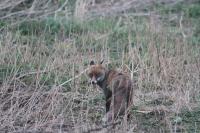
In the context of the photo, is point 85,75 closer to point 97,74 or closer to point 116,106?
point 97,74

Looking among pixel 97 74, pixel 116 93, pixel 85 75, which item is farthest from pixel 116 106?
pixel 85 75

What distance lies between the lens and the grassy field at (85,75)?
720 centimetres

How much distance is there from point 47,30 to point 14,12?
1.55 meters

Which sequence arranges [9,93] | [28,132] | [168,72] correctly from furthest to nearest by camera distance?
[168,72] → [9,93] → [28,132]

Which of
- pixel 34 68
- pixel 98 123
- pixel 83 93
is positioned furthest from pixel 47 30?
pixel 98 123

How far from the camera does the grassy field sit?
7199mm

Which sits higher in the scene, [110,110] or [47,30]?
[47,30]

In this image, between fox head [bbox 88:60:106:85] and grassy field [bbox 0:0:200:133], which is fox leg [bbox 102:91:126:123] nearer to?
grassy field [bbox 0:0:200:133]

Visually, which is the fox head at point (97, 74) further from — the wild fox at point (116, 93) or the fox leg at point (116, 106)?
the fox leg at point (116, 106)

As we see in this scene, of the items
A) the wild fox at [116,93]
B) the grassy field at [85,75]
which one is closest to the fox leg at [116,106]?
the wild fox at [116,93]

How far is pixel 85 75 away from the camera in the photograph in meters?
9.13

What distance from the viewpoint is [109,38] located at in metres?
12.1

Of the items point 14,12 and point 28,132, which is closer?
point 28,132

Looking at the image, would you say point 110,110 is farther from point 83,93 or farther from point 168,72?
point 168,72
